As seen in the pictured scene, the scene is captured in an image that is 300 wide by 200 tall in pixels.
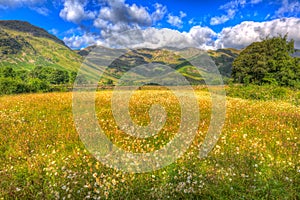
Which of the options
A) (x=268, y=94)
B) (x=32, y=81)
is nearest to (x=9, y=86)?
(x=32, y=81)

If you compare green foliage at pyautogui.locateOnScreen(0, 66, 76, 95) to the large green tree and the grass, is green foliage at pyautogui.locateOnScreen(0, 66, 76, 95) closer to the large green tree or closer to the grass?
the grass

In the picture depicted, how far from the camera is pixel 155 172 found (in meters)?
4.57

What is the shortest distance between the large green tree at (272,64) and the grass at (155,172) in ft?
118

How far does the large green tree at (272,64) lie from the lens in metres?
36.8

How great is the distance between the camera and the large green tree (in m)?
36.8

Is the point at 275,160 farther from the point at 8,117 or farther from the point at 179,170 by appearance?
the point at 8,117

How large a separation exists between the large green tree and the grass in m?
35.8

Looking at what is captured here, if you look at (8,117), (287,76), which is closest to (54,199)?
(8,117)

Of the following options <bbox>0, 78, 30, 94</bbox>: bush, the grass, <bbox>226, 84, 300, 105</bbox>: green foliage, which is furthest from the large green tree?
<bbox>0, 78, 30, 94</bbox>: bush

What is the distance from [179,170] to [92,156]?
2.27 m

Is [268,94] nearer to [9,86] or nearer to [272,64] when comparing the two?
[272,64]

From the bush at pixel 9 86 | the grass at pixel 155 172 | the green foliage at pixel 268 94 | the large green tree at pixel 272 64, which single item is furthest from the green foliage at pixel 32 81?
the large green tree at pixel 272 64

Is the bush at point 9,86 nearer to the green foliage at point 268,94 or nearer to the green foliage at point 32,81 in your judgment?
the green foliage at point 32,81

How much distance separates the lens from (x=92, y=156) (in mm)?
5145
